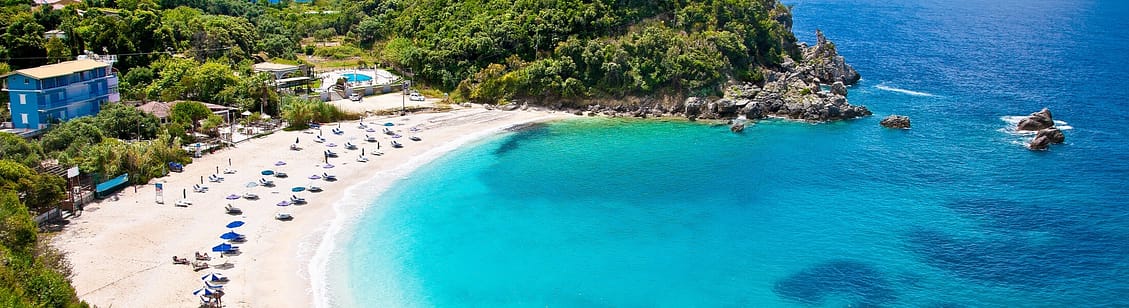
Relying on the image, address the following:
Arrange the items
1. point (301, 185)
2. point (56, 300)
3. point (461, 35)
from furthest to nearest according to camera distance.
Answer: point (461, 35) < point (301, 185) < point (56, 300)

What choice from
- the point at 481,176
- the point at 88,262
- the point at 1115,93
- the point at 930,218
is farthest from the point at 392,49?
the point at 1115,93

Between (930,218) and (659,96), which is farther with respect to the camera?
(659,96)

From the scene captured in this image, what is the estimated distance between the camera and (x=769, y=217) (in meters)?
58.6

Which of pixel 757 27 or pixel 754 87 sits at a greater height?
pixel 757 27

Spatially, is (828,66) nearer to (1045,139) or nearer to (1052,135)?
(1052,135)

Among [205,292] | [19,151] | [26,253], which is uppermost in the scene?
[19,151]

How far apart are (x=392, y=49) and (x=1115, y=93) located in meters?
84.1

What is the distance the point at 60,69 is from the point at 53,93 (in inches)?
110

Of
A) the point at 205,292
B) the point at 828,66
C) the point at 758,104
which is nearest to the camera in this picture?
the point at 205,292

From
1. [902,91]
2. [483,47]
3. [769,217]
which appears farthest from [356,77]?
[902,91]

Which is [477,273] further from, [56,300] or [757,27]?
[757,27]

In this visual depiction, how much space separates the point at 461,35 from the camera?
9812cm

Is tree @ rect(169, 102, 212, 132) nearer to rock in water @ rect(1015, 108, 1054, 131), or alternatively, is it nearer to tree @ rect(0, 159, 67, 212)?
tree @ rect(0, 159, 67, 212)

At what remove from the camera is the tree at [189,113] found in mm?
71500
